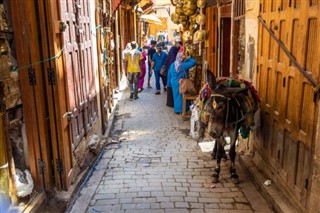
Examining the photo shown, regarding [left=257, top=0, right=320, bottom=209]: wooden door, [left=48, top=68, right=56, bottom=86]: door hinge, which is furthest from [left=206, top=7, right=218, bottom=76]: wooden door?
[left=48, top=68, right=56, bottom=86]: door hinge

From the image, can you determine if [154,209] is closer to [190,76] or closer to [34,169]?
[34,169]

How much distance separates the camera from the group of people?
944 cm

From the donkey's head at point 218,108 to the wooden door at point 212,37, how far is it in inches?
161

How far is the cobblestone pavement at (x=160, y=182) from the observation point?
15.0ft

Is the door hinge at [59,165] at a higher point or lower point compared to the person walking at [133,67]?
lower

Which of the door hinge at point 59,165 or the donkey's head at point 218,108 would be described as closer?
the door hinge at point 59,165

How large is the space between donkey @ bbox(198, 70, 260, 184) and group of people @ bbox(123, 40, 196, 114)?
A: 4197mm

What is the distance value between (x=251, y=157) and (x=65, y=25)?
3.70m

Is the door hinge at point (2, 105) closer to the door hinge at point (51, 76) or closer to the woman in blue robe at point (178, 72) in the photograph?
the door hinge at point (51, 76)

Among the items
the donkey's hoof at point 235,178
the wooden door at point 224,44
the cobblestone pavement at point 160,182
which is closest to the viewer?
the cobblestone pavement at point 160,182

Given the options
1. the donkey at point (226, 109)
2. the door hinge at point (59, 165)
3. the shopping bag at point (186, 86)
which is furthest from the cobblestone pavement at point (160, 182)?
the shopping bag at point (186, 86)

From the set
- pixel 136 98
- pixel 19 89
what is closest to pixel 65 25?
pixel 19 89

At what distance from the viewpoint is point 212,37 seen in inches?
356

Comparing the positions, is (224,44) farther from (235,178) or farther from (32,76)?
(32,76)
